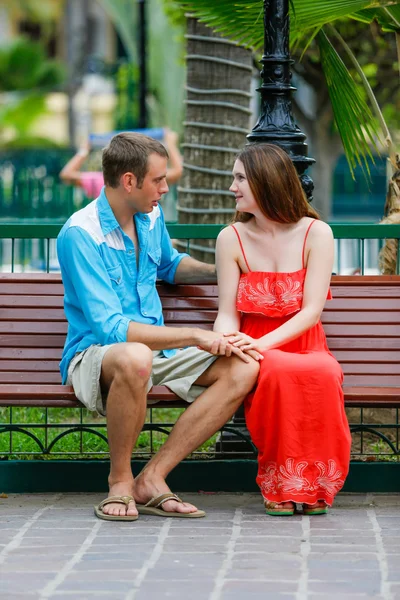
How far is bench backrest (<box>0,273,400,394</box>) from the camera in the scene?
17.5 ft

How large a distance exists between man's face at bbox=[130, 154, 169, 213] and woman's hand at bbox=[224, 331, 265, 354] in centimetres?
66

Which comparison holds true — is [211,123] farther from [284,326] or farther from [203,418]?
[203,418]

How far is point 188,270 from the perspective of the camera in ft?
17.9

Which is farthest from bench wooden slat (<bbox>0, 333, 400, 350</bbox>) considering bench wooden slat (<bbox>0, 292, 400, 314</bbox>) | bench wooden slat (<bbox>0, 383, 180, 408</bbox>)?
bench wooden slat (<bbox>0, 383, 180, 408</bbox>)

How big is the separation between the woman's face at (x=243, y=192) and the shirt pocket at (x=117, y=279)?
23.2 inches

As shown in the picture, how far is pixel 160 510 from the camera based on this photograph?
4.90m

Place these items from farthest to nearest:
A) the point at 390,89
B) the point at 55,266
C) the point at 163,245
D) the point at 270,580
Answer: the point at 390,89 < the point at 55,266 < the point at 163,245 < the point at 270,580

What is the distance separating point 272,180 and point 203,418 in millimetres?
1053

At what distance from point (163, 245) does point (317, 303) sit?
31.9 inches

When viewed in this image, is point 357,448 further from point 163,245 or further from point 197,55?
point 197,55

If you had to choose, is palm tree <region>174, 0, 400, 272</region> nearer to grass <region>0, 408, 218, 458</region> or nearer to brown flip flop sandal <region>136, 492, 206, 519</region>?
grass <region>0, 408, 218, 458</region>

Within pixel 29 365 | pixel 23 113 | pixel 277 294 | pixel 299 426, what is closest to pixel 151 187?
pixel 277 294

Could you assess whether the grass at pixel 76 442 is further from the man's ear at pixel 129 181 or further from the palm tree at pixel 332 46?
the man's ear at pixel 129 181

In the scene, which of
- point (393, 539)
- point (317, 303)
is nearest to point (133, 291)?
point (317, 303)
